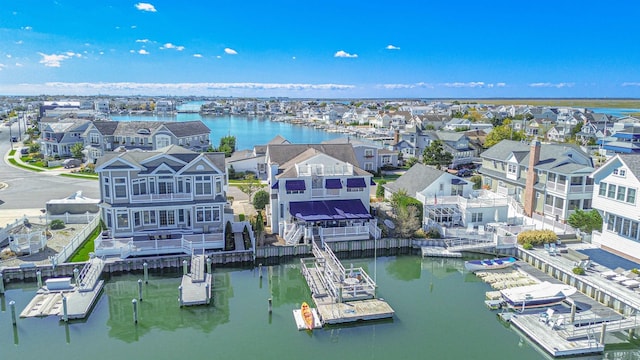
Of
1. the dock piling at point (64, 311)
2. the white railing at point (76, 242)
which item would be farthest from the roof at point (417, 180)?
the dock piling at point (64, 311)

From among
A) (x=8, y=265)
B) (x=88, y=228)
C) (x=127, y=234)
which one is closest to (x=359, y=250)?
(x=127, y=234)

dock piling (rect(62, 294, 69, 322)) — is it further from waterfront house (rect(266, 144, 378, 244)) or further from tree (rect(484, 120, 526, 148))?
tree (rect(484, 120, 526, 148))

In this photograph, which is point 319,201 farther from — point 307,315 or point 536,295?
point 536,295

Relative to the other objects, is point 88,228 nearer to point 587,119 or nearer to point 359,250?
point 359,250

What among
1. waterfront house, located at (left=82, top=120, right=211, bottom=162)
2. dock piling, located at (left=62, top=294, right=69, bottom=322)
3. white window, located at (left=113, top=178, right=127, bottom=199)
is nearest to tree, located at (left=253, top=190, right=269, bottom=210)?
white window, located at (left=113, top=178, right=127, bottom=199)

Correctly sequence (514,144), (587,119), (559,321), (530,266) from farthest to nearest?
(587,119) → (514,144) → (530,266) → (559,321)

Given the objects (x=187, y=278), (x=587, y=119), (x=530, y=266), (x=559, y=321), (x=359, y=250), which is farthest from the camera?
(x=587, y=119)

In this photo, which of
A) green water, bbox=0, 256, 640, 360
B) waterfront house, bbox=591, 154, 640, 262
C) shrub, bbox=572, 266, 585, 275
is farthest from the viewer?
waterfront house, bbox=591, 154, 640, 262

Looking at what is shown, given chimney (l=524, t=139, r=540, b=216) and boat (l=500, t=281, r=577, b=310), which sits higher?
chimney (l=524, t=139, r=540, b=216)
